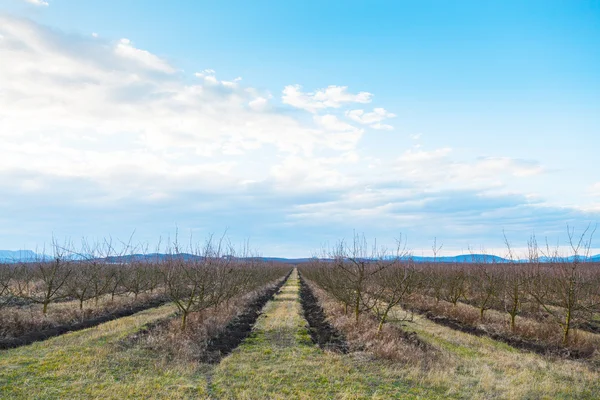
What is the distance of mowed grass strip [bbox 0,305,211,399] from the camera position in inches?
327

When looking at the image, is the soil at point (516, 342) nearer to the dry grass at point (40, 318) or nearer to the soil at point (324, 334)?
the soil at point (324, 334)

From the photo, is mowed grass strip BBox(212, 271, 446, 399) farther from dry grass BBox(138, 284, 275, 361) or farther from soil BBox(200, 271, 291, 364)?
dry grass BBox(138, 284, 275, 361)

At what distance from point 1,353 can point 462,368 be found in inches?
498

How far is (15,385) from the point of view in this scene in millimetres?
8547

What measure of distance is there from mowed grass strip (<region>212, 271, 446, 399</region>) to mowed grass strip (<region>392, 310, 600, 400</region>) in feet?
2.73

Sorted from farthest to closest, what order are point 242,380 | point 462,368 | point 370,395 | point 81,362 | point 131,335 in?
point 131,335 → point 462,368 → point 81,362 → point 242,380 → point 370,395

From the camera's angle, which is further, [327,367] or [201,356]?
[201,356]

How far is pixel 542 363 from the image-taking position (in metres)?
11.7

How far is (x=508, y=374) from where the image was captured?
1052 centimetres

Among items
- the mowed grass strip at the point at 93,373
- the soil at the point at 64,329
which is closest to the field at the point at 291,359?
the mowed grass strip at the point at 93,373

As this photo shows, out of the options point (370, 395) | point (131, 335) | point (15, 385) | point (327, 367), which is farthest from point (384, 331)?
point (15, 385)

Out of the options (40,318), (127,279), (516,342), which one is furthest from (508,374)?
(127,279)

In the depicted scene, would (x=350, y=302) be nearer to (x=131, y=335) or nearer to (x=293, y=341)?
(x=293, y=341)

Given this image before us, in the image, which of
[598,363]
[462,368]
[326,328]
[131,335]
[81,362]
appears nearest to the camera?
[81,362]
